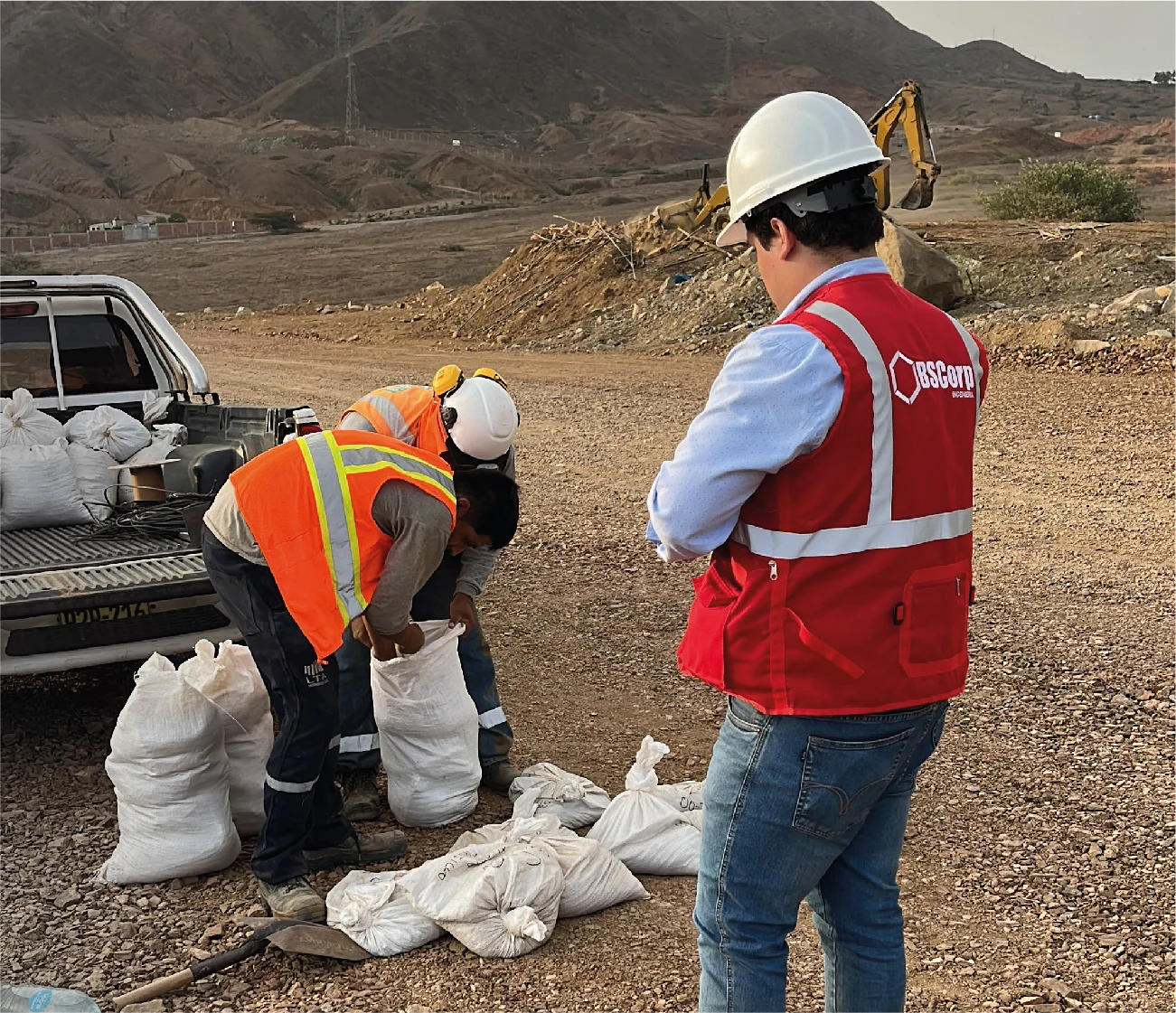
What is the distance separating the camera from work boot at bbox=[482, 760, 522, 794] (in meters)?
4.63

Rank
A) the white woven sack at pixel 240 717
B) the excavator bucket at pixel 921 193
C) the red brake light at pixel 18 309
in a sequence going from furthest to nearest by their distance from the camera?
the excavator bucket at pixel 921 193, the red brake light at pixel 18 309, the white woven sack at pixel 240 717

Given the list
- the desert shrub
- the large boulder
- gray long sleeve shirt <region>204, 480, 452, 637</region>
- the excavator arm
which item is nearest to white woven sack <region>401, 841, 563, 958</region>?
gray long sleeve shirt <region>204, 480, 452, 637</region>

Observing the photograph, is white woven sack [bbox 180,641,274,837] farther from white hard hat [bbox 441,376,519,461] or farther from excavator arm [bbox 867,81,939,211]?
excavator arm [bbox 867,81,939,211]

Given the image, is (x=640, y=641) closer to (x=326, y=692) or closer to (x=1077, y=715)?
(x=1077, y=715)

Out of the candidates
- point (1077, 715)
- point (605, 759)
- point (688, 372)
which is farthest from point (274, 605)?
point (688, 372)

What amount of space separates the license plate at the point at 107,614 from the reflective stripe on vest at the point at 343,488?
1.54 metres

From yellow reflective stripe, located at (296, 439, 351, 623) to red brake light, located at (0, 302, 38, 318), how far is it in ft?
11.5

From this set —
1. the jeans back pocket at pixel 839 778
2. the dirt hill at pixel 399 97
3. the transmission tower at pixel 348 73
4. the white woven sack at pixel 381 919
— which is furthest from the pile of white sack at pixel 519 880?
the transmission tower at pixel 348 73

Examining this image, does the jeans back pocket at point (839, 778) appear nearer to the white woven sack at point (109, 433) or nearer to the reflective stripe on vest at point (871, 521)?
the reflective stripe on vest at point (871, 521)

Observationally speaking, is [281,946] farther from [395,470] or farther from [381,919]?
[395,470]

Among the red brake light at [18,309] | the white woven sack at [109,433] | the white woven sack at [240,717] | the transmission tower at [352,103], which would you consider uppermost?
the transmission tower at [352,103]

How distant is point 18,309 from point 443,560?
3.14 meters

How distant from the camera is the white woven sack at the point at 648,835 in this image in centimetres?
399

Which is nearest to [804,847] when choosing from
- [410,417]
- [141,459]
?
[410,417]
